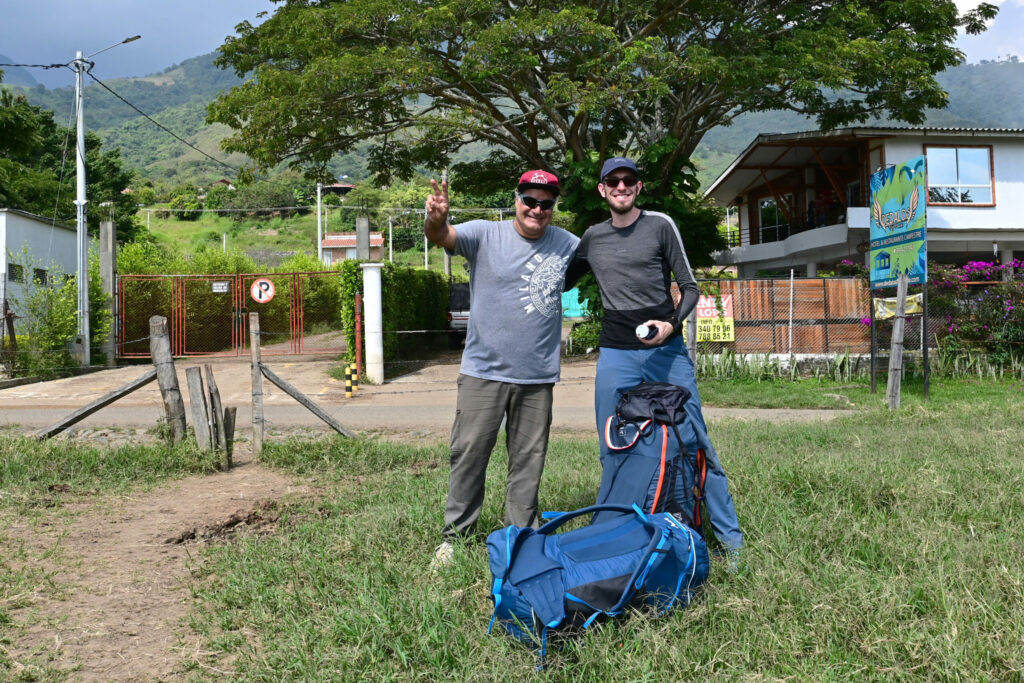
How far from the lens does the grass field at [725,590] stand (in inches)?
113

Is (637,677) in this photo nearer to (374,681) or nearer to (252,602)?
(374,681)

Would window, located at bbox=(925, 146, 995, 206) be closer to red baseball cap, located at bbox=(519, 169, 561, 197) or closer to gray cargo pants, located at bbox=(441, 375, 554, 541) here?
red baseball cap, located at bbox=(519, 169, 561, 197)

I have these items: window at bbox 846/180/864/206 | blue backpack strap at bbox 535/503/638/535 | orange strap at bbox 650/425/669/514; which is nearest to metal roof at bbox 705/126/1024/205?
window at bbox 846/180/864/206

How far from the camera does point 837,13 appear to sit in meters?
18.1

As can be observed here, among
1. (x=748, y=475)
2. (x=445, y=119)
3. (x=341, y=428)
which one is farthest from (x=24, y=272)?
(x=748, y=475)

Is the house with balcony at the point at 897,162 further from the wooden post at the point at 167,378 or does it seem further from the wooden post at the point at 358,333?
the wooden post at the point at 167,378

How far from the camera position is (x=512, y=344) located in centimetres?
421

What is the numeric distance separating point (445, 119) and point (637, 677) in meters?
17.9

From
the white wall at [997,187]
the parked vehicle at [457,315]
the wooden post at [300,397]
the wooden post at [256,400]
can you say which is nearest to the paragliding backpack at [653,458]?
the wooden post at [300,397]

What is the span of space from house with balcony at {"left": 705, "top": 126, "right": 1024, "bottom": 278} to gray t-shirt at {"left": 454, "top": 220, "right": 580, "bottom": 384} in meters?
24.2

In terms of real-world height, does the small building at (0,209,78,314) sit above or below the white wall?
below

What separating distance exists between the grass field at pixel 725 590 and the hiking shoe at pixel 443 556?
63 mm

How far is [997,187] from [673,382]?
27.0 meters

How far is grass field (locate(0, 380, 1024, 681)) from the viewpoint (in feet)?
9.41
